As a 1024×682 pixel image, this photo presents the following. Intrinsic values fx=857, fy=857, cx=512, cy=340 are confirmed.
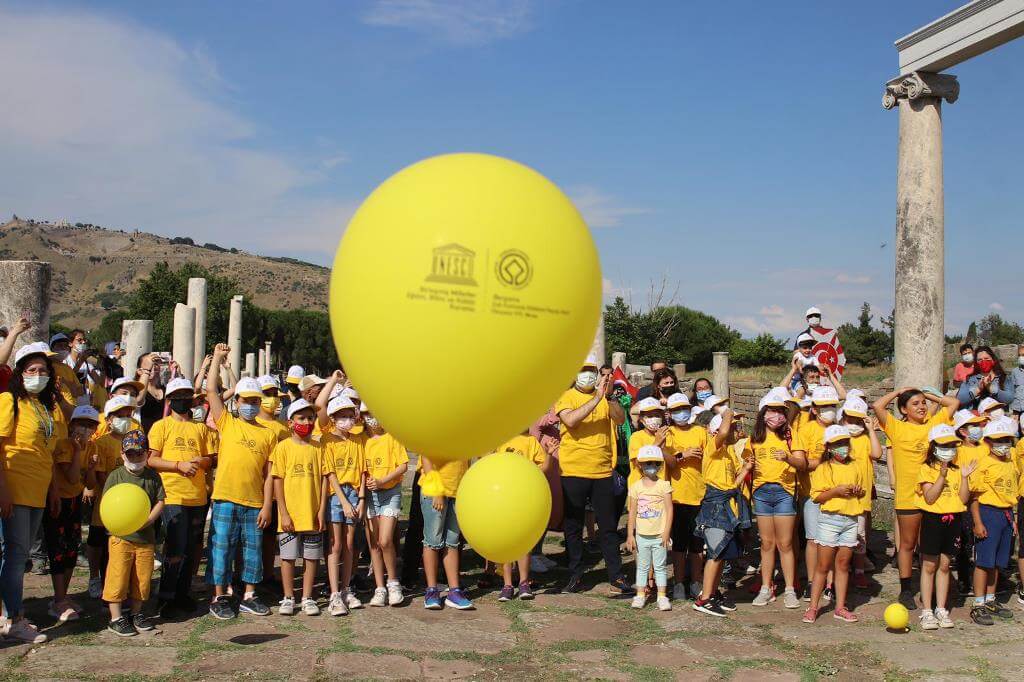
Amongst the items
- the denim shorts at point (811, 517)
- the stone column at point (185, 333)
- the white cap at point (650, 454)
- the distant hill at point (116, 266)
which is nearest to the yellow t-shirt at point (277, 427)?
the white cap at point (650, 454)

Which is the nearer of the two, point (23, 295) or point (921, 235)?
point (23, 295)

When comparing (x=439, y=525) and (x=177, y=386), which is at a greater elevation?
(x=177, y=386)

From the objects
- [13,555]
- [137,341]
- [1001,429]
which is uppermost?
[137,341]

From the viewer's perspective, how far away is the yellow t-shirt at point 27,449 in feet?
19.4

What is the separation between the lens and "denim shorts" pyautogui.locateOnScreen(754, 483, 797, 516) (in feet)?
23.8

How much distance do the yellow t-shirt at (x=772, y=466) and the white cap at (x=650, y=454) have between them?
0.89 metres

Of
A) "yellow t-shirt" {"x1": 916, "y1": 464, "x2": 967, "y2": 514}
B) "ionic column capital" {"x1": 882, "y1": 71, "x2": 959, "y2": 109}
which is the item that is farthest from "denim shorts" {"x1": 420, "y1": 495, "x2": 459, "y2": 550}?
"ionic column capital" {"x1": 882, "y1": 71, "x2": 959, "y2": 109}

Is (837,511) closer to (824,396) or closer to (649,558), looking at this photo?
(824,396)

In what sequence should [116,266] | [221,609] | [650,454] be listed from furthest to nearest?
[116,266], [650,454], [221,609]

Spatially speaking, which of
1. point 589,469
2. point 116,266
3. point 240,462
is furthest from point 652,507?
point 116,266

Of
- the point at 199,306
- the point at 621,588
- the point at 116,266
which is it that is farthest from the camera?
the point at 116,266

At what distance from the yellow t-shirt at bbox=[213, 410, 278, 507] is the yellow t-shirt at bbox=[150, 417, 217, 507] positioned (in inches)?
6.0

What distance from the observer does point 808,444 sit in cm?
749

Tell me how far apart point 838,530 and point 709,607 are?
1.21m
